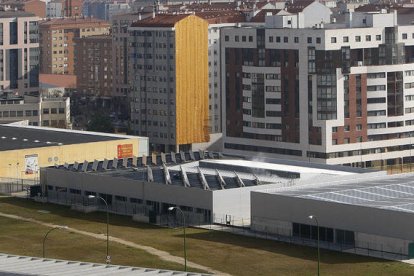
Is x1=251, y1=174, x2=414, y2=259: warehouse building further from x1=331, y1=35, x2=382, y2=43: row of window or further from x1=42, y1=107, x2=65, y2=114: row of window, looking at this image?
x1=42, y1=107, x2=65, y2=114: row of window

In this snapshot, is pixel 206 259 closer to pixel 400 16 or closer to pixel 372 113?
pixel 372 113

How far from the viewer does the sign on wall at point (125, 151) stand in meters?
141

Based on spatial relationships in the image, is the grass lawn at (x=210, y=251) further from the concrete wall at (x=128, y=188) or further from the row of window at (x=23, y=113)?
the row of window at (x=23, y=113)

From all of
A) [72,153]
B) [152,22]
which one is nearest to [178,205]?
[72,153]

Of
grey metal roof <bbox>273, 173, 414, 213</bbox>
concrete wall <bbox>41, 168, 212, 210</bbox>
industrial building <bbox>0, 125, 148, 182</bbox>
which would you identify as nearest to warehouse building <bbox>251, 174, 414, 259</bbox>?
grey metal roof <bbox>273, 173, 414, 213</bbox>

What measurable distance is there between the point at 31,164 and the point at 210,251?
141 ft

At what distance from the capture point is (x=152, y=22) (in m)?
180

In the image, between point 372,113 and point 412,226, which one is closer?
point 412,226

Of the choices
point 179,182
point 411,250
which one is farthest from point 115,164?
point 411,250

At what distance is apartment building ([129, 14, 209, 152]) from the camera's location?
17700cm

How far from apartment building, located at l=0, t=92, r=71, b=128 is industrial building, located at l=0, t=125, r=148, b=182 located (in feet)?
101

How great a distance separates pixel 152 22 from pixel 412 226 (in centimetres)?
8891

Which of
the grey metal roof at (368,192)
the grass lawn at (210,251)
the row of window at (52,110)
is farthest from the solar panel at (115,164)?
the row of window at (52,110)

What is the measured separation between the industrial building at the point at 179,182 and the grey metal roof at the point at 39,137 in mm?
12752
